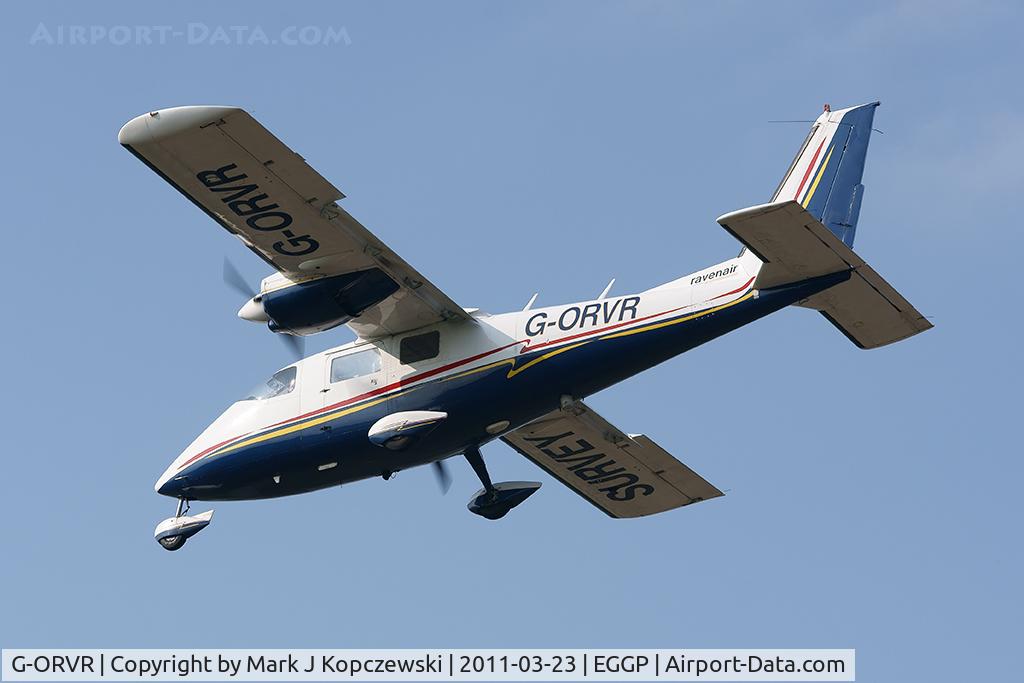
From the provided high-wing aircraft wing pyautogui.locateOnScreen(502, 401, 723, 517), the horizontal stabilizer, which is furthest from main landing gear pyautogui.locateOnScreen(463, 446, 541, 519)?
the horizontal stabilizer

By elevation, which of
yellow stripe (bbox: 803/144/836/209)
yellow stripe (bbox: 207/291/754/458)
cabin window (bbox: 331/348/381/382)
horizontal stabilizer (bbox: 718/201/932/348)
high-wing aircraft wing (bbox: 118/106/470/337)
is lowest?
yellow stripe (bbox: 207/291/754/458)

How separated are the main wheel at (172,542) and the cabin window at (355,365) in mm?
4485

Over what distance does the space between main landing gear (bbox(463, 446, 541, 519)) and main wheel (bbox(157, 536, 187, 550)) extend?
5397mm

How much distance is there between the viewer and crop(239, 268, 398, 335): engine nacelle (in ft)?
95.2

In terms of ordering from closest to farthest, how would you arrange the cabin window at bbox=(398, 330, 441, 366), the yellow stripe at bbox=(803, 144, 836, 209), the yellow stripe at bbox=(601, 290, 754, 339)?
the yellow stripe at bbox=(601, 290, 754, 339) → the yellow stripe at bbox=(803, 144, 836, 209) → the cabin window at bbox=(398, 330, 441, 366)

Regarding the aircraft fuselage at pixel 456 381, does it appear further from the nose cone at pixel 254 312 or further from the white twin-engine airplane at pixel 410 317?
the nose cone at pixel 254 312

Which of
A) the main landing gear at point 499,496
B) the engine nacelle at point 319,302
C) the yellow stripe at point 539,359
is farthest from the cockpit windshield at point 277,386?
the yellow stripe at point 539,359

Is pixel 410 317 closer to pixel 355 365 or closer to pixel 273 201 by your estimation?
pixel 355 365

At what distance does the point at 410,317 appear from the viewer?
30.2 m

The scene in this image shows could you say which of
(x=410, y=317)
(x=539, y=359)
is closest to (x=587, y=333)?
(x=539, y=359)

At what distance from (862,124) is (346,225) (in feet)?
29.4

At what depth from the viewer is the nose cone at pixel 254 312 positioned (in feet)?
96.2

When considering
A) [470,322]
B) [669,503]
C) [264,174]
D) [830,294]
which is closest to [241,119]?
[264,174]

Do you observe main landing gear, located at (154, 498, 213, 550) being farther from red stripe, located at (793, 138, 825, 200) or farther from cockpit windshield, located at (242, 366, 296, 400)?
red stripe, located at (793, 138, 825, 200)
